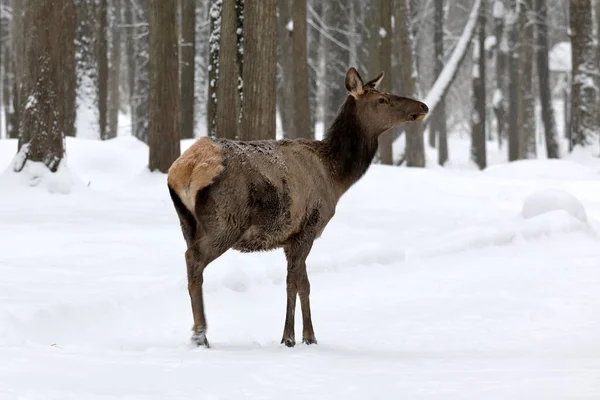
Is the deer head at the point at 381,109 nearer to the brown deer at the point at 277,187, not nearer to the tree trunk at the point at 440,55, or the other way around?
the brown deer at the point at 277,187

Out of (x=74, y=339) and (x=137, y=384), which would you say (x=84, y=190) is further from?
(x=137, y=384)

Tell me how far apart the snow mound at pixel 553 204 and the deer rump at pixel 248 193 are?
7.92m

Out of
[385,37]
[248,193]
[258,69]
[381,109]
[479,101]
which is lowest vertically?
[248,193]

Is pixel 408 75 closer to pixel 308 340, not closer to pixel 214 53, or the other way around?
pixel 214 53

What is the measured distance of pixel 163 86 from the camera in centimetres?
1482

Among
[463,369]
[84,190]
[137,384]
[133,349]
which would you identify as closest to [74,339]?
[133,349]

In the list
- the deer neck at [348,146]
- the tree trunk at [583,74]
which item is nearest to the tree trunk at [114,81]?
the tree trunk at [583,74]

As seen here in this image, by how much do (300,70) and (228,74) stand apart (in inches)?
284

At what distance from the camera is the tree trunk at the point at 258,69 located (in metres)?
10.7

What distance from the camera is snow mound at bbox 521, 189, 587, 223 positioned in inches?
534

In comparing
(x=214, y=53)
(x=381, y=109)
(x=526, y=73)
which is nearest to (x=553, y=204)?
(x=214, y=53)

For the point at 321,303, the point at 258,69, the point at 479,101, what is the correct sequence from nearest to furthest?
the point at 321,303, the point at 258,69, the point at 479,101

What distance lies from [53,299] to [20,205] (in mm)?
5316

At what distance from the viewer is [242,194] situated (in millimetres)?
5957
